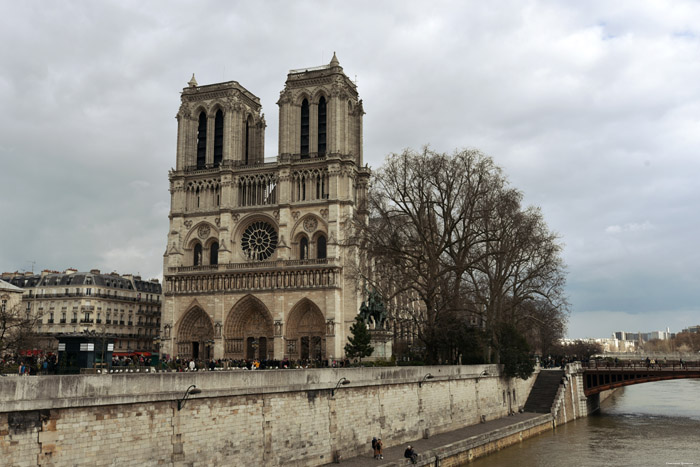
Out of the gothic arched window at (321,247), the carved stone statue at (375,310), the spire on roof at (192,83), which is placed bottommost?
the carved stone statue at (375,310)

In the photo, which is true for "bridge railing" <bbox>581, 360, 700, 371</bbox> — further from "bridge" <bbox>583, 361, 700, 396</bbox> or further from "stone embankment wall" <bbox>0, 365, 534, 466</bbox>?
"stone embankment wall" <bbox>0, 365, 534, 466</bbox>

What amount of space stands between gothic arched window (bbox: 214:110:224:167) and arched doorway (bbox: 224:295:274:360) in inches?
493

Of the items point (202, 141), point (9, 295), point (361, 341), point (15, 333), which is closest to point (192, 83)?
point (202, 141)

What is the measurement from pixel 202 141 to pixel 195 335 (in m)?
16.3

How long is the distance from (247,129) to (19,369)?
128 ft

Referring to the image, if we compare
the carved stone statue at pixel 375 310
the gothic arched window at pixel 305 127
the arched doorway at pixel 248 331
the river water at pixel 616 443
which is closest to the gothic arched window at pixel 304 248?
the arched doorway at pixel 248 331

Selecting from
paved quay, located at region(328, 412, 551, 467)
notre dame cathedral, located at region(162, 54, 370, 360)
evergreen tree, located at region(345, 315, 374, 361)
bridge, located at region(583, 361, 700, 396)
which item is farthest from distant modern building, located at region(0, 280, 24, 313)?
bridge, located at region(583, 361, 700, 396)

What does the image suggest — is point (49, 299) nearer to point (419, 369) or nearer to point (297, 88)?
point (297, 88)

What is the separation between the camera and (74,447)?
1307 cm

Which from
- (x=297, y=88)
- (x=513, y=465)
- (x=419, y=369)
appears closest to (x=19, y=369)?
(x=419, y=369)

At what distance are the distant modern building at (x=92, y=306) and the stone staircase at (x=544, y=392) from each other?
3177 centimetres

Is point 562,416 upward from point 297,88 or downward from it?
downward

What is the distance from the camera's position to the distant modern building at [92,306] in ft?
188

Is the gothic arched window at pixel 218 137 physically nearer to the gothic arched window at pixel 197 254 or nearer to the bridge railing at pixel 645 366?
the gothic arched window at pixel 197 254
